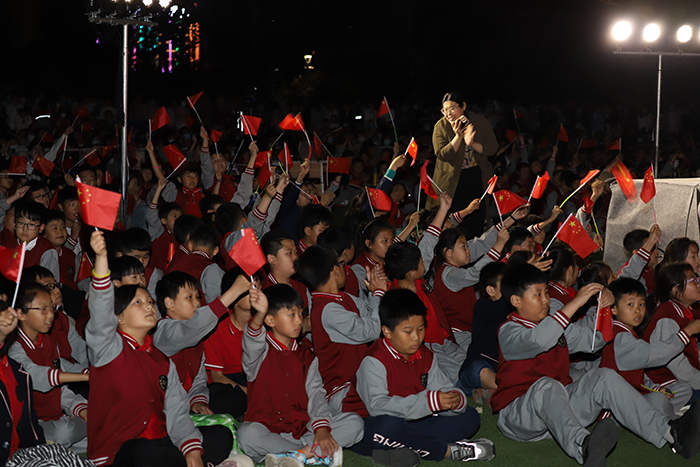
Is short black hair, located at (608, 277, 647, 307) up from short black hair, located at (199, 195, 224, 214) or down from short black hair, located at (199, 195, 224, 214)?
down

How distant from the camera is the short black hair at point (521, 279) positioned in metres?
3.45

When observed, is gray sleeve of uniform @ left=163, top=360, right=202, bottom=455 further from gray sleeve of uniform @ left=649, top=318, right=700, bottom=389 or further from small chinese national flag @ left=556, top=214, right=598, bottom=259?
small chinese national flag @ left=556, top=214, right=598, bottom=259

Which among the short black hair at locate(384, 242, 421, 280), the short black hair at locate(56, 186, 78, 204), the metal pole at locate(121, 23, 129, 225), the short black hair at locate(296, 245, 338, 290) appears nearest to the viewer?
the short black hair at locate(296, 245, 338, 290)

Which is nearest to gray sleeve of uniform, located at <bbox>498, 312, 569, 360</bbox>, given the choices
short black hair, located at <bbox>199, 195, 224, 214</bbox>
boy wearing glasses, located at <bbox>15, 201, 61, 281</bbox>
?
boy wearing glasses, located at <bbox>15, 201, 61, 281</bbox>

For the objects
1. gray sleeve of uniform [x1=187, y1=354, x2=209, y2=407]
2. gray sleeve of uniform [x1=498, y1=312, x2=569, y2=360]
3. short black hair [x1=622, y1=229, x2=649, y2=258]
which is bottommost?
gray sleeve of uniform [x1=187, y1=354, x2=209, y2=407]

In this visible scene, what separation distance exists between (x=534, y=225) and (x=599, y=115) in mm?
11411

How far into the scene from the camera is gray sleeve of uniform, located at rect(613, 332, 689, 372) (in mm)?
3535

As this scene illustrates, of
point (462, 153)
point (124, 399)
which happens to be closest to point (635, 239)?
point (462, 153)

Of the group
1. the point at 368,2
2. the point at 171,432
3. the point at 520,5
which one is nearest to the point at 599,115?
the point at 520,5

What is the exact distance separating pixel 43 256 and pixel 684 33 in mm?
7073

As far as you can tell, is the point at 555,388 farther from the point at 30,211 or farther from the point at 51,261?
the point at 30,211

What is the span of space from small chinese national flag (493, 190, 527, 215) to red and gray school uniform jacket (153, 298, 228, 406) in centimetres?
295

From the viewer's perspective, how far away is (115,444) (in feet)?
9.31

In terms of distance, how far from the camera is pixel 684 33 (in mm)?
8133
